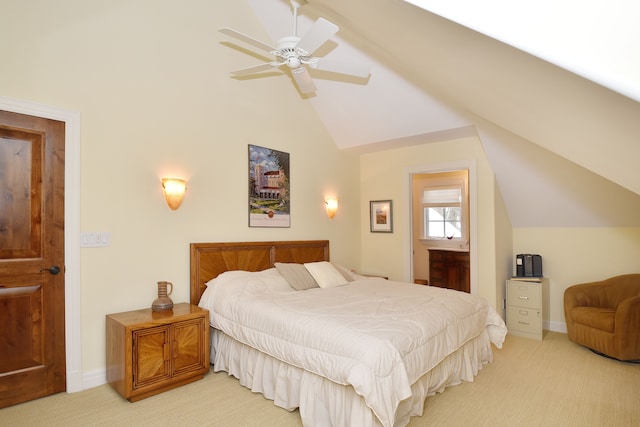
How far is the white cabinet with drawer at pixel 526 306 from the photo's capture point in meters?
4.26

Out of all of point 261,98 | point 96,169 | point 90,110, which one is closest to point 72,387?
point 96,169

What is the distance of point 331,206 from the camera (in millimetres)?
5090

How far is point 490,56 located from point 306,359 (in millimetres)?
2001

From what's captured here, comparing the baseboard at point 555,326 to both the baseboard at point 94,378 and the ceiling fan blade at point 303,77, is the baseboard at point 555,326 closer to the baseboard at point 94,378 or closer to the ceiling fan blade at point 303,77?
the ceiling fan blade at point 303,77

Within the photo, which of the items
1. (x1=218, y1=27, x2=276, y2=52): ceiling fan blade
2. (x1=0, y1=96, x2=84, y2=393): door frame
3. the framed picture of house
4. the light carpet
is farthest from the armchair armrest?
(x1=0, y1=96, x2=84, y2=393): door frame

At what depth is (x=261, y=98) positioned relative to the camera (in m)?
4.28

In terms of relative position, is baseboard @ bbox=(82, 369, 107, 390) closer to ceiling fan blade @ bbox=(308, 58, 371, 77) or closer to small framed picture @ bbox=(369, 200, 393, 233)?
ceiling fan blade @ bbox=(308, 58, 371, 77)

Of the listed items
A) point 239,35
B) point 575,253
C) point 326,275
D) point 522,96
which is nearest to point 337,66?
point 239,35

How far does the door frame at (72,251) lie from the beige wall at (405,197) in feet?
12.5

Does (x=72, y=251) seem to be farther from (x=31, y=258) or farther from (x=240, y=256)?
(x=240, y=256)

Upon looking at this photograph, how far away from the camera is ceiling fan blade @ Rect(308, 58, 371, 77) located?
9.80ft

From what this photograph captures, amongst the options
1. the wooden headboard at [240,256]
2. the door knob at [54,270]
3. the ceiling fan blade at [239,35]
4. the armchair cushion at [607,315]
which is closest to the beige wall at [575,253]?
the armchair cushion at [607,315]

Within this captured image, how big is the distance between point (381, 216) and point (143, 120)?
11.3ft

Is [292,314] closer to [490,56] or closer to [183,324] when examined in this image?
[183,324]
